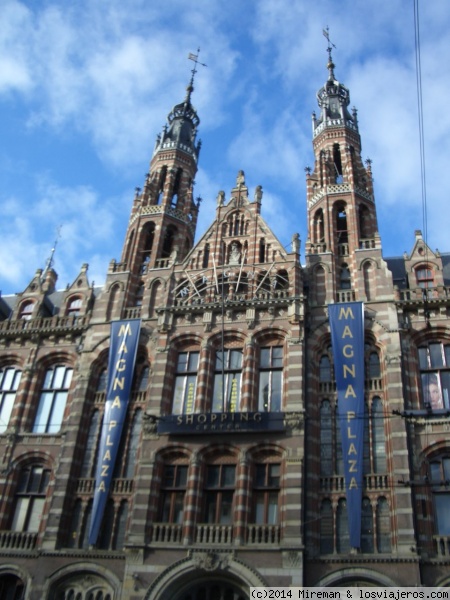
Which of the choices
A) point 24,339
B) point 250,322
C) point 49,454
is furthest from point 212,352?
point 24,339

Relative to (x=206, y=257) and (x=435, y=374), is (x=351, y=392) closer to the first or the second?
(x=435, y=374)

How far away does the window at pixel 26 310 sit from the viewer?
38.2m

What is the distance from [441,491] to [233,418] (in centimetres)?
966

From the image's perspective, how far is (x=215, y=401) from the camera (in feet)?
99.7

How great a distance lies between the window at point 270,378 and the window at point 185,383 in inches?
136

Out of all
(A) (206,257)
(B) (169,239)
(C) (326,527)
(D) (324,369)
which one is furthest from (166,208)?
(C) (326,527)

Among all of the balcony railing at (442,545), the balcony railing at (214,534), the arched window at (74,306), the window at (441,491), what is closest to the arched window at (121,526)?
the balcony railing at (214,534)

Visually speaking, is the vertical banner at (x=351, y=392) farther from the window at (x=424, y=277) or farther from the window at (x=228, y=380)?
the window at (x=228, y=380)

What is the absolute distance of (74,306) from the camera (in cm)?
3806

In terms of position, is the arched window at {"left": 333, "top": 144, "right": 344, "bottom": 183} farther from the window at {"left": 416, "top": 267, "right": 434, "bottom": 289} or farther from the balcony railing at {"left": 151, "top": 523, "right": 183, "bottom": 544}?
the balcony railing at {"left": 151, "top": 523, "right": 183, "bottom": 544}

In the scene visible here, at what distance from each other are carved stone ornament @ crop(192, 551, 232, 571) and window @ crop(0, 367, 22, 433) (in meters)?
13.8

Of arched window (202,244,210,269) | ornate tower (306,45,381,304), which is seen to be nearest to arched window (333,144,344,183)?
ornate tower (306,45,381,304)

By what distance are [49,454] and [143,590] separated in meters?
9.17

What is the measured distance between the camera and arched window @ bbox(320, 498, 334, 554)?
85.2ft
